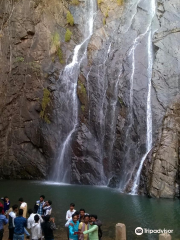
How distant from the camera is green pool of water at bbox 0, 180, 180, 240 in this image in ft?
38.6

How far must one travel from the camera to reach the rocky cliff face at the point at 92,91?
78.4ft

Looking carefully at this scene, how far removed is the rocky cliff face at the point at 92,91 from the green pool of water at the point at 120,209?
2.34 m

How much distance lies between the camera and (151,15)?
3061 cm

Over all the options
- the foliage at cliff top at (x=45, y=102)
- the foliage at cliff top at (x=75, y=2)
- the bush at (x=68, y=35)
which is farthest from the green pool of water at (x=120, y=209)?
the foliage at cliff top at (x=75, y=2)

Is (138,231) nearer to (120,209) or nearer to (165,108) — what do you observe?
(120,209)

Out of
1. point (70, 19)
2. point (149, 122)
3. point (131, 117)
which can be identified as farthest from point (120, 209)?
Answer: point (70, 19)

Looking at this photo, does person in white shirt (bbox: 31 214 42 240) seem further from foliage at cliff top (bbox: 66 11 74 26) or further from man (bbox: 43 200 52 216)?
foliage at cliff top (bbox: 66 11 74 26)

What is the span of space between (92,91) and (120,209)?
48.3ft

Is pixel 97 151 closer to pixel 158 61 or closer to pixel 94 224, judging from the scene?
pixel 158 61

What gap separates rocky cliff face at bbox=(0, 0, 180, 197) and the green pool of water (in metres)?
2.34

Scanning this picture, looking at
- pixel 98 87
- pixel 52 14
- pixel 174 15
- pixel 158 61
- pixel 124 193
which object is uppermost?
pixel 52 14

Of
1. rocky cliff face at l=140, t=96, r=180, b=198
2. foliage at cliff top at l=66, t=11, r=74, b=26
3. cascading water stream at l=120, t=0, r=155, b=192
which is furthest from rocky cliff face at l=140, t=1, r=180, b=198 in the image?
foliage at cliff top at l=66, t=11, r=74, b=26

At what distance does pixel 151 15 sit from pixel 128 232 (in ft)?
80.9

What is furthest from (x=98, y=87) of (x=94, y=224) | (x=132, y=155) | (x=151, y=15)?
(x=94, y=224)
